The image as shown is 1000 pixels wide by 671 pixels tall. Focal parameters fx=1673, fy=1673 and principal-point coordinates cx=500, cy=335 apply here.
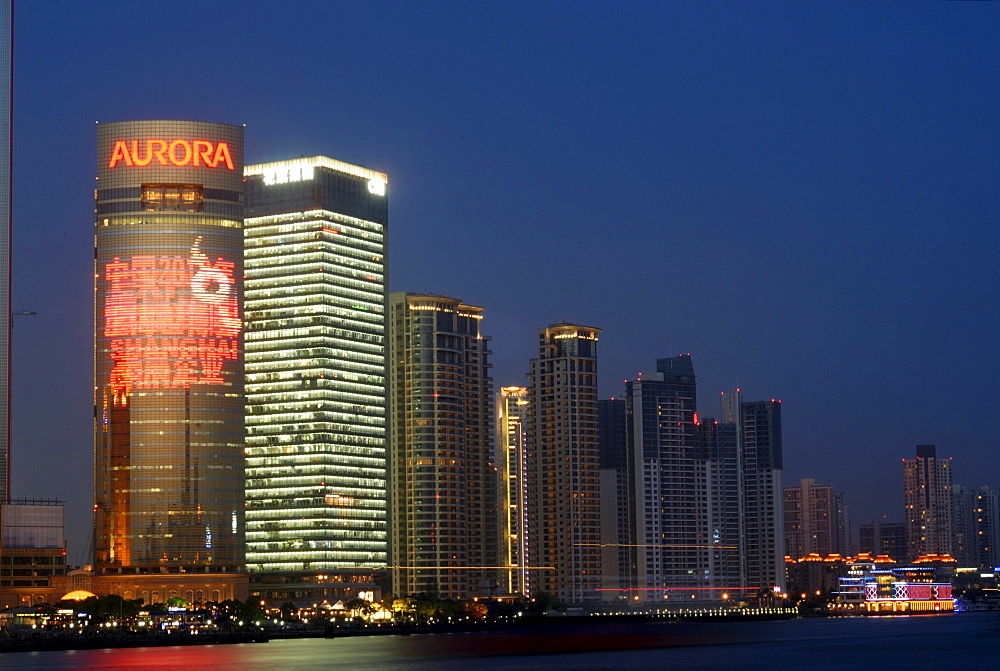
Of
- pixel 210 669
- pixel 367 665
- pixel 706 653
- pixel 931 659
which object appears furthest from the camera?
pixel 706 653

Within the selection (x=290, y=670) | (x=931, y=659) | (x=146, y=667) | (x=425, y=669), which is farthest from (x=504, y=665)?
(x=931, y=659)

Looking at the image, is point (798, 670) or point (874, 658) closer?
point (798, 670)

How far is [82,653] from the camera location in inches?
7741

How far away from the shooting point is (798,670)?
15875cm

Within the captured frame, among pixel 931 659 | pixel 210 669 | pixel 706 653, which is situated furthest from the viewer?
pixel 706 653

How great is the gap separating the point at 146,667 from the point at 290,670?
47.3 feet

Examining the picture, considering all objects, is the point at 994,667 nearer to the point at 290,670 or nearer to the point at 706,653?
the point at 706,653

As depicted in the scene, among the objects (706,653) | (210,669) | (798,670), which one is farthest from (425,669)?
(706,653)

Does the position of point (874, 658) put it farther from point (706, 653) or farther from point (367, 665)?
point (367, 665)

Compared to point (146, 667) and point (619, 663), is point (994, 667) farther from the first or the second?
point (146, 667)

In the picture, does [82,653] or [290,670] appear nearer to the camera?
[290,670]

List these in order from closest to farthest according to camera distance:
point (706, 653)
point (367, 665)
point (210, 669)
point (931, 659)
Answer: point (210, 669) < point (367, 665) < point (931, 659) < point (706, 653)

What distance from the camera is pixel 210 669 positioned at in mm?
155125

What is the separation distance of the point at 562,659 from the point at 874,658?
33941 millimetres
